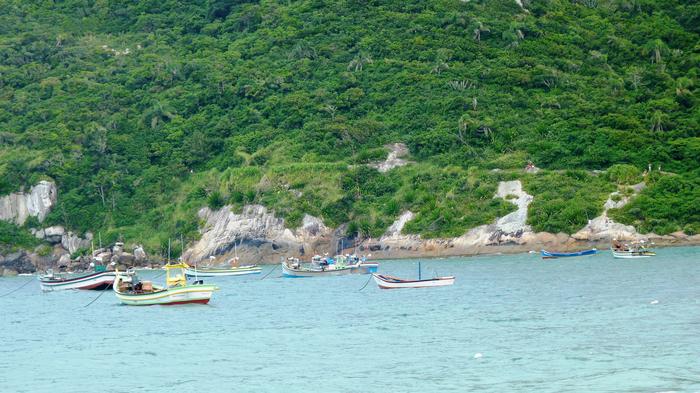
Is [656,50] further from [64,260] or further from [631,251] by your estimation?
[64,260]

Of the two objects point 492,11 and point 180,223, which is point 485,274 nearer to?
point 180,223

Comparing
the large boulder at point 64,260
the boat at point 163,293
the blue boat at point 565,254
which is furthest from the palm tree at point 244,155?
the boat at point 163,293

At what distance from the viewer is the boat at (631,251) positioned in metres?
81.2

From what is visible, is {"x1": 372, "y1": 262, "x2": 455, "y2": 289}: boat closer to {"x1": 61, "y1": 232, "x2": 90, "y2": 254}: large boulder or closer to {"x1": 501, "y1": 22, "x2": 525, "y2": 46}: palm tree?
{"x1": 61, "y1": 232, "x2": 90, "y2": 254}: large boulder

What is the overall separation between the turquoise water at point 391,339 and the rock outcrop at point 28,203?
46366 mm

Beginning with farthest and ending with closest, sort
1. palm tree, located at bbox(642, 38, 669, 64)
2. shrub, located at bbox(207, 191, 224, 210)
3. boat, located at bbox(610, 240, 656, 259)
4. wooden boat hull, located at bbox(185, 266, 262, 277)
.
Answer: palm tree, located at bbox(642, 38, 669, 64)
shrub, located at bbox(207, 191, 224, 210)
wooden boat hull, located at bbox(185, 266, 262, 277)
boat, located at bbox(610, 240, 656, 259)

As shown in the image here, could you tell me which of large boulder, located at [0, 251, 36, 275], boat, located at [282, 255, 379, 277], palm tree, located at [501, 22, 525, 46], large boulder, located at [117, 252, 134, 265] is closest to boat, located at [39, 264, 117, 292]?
boat, located at [282, 255, 379, 277]

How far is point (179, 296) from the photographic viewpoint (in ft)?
204

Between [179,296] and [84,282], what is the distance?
23.9m

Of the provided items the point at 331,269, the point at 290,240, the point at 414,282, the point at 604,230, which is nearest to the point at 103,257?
the point at 290,240

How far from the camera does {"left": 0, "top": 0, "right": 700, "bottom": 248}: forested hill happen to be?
10281 centimetres

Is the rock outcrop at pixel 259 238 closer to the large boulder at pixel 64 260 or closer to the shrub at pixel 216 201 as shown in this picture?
the shrub at pixel 216 201

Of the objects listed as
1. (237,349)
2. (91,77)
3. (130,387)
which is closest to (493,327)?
(237,349)

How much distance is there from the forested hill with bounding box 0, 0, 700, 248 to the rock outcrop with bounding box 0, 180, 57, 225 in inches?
43.5
